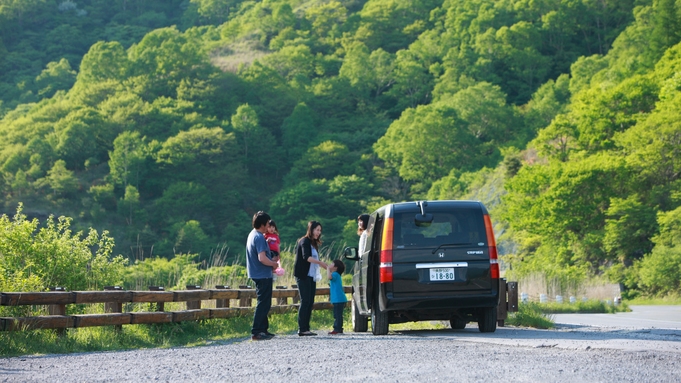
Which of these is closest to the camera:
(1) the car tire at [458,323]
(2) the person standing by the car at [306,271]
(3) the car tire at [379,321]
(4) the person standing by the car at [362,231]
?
(3) the car tire at [379,321]

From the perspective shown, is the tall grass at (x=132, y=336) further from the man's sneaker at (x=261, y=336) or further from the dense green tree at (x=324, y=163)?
the dense green tree at (x=324, y=163)

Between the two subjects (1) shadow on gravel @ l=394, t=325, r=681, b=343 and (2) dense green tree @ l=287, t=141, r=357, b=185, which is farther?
(2) dense green tree @ l=287, t=141, r=357, b=185

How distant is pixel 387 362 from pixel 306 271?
5.46 meters

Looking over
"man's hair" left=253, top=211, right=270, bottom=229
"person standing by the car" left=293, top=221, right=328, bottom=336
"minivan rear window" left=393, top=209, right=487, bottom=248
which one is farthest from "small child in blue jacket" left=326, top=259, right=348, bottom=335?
"man's hair" left=253, top=211, right=270, bottom=229

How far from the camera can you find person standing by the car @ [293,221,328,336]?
51.3ft

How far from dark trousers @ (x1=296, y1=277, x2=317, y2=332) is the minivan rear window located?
1.96 m

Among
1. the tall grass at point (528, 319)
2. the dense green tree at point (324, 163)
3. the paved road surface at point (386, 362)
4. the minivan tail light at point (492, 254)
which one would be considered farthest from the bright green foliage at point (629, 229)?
the dense green tree at point (324, 163)

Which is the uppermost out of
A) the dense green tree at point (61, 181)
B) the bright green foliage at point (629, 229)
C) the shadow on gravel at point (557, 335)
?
the dense green tree at point (61, 181)

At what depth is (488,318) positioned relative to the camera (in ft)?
49.8

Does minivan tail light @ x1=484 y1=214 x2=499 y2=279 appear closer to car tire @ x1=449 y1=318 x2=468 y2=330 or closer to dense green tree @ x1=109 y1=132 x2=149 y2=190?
car tire @ x1=449 y1=318 x2=468 y2=330

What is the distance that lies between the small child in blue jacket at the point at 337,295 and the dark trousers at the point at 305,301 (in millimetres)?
606

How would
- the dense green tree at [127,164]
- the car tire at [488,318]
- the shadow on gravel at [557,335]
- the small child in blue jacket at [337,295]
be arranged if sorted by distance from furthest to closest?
the dense green tree at [127,164], the small child in blue jacket at [337,295], the car tire at [488,318], the shadow on gravel at [557,335]

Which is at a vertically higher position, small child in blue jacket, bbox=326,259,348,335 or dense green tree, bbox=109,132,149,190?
dense green tree, bbox=109,132,149,190

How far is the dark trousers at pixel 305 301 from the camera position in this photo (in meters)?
15.7
